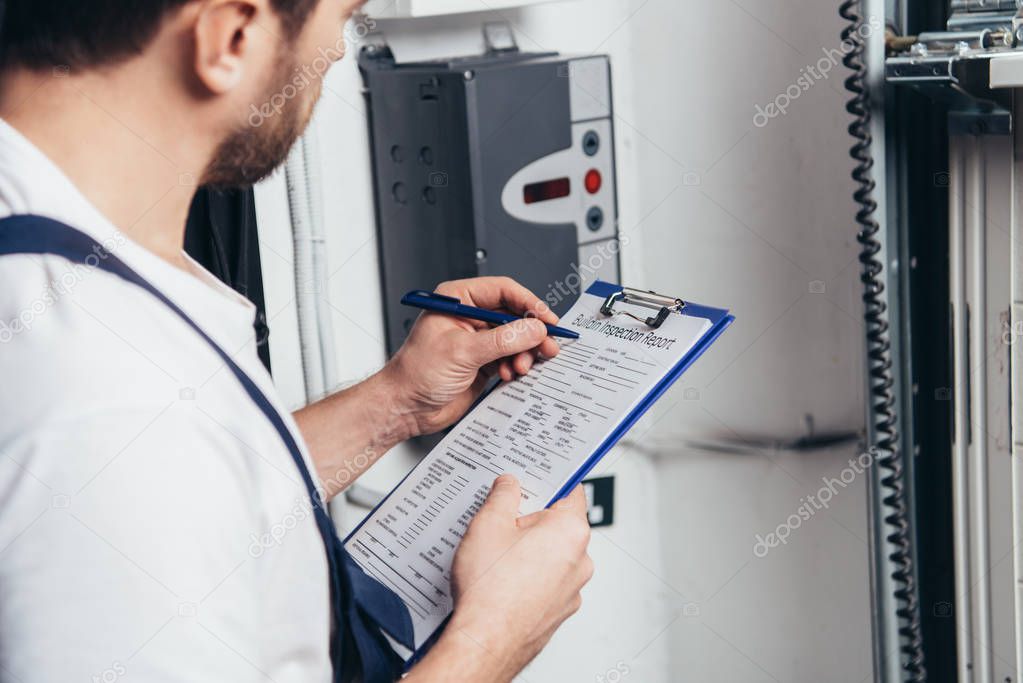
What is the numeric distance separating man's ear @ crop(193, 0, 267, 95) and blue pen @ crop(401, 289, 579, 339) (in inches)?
15.8

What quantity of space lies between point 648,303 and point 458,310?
213 millimetres

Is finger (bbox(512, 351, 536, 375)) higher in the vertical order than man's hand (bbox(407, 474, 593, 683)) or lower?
higher

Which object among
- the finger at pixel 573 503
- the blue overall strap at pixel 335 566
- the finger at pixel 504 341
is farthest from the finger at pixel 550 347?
the blue overall strap at pixel 335 566

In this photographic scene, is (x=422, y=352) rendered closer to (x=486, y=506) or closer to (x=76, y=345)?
(x=486, y=506)

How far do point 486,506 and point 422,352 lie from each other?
30cm

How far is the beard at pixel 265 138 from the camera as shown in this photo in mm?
837

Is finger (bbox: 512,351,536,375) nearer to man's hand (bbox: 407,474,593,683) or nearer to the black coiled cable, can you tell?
man's hand (bbox: 407,474,593,683)

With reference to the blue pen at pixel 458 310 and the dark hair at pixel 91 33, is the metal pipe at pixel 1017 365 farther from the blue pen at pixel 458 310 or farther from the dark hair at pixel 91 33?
the dark hair at pixel 91 33

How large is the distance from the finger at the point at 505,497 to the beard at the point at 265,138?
12.8 inches

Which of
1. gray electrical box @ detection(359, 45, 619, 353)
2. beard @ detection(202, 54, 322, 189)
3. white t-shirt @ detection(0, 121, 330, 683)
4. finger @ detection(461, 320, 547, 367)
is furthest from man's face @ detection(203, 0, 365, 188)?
gray electrical box @ detection(359, 45, 619, 353)

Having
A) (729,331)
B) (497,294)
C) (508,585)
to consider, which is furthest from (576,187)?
(508,585)

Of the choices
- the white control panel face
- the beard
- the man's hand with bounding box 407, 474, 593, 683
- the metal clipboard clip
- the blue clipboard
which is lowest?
the man's hand with bounding box 407, 474, 593, 683

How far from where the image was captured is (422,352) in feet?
3.81

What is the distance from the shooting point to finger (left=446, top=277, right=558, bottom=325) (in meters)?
1.13
